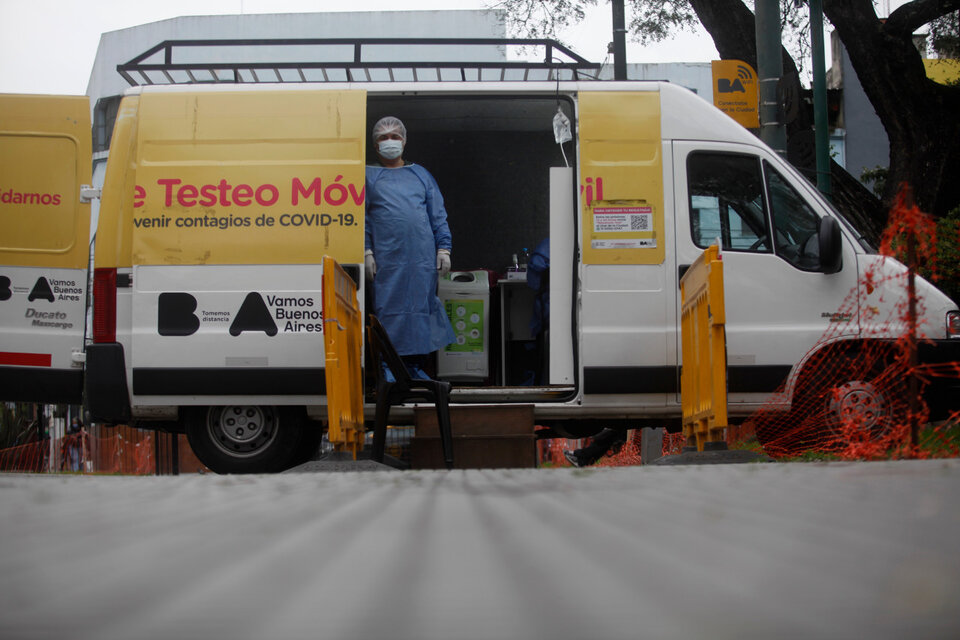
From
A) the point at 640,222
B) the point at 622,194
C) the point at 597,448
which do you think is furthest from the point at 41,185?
the point at 597,448

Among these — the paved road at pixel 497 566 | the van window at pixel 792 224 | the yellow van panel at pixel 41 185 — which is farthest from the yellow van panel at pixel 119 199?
the paved road at pixel 497 566

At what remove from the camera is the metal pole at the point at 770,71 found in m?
7.01

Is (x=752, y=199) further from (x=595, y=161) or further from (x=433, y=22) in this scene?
(x=433, y=22)

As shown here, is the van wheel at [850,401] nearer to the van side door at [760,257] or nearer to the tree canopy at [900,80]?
the van side door at [760,257]

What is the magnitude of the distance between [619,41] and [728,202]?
6.15 metres

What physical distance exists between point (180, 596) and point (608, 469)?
50.9 inches

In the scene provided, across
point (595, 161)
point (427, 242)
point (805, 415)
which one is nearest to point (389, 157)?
point (427, 242)

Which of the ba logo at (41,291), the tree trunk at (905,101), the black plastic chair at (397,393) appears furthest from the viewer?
the tree trunk at (905,101)

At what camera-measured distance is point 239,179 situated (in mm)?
5297

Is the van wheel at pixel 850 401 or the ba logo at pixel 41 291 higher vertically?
the ba logo at pixel 41 291

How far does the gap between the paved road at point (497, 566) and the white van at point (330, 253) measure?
4284mm

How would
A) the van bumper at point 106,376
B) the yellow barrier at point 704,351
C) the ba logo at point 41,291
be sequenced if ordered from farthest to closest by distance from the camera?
the ba logo at point 41,291 → the van bumper at point 106,376 → the yellow barrier at point 704,351

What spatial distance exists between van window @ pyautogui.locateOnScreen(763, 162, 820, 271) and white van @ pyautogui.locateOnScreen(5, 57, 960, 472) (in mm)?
14

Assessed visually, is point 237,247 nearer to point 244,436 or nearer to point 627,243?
point 244,436
